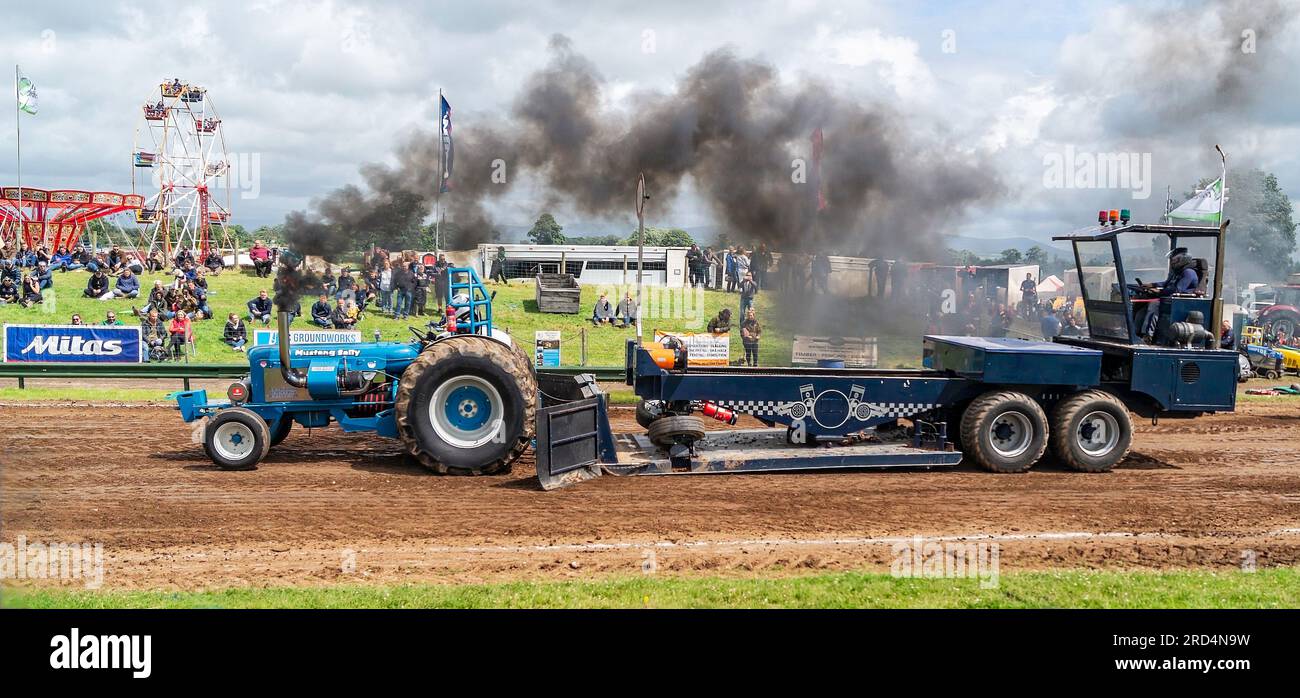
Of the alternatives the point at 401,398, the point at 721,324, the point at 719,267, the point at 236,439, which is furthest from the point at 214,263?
the point at 401,398

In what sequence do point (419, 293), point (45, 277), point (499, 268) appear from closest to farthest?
point (419, 293) → point (45, 277) → point (499, 268)

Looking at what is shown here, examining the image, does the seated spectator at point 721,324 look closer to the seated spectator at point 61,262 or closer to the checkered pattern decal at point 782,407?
the checkered pattern decal at point 782,407

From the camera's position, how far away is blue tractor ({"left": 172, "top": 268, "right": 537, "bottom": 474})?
9578mm

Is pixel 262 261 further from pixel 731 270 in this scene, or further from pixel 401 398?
pixel 401 398

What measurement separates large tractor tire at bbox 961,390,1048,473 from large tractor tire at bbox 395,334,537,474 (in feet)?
15.8

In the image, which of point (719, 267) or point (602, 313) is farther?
point (719, 267)

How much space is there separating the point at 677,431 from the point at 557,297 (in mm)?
14254

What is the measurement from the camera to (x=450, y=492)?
8.98 meters

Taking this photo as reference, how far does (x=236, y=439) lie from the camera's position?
32.5 feet

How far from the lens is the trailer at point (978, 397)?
9852 millimetres
